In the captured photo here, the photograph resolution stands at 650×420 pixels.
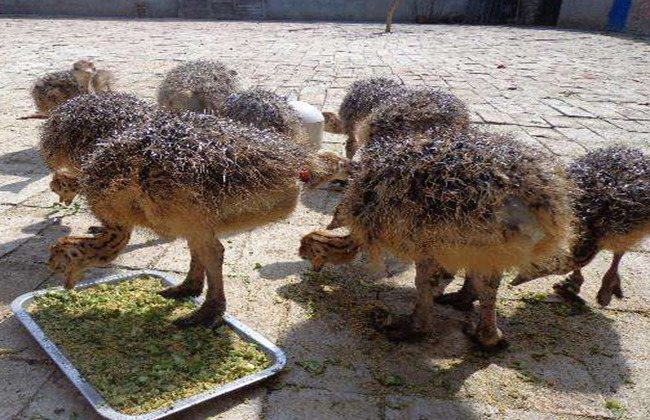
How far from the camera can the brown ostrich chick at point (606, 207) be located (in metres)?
3.90

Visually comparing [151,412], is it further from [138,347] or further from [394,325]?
[394,325]

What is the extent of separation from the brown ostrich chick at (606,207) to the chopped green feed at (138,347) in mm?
1864

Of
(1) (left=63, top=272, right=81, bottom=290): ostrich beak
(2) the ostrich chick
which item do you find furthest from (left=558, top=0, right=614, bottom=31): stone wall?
(1) (left=63, top=272, right=81, bottom=290): ostrich beak

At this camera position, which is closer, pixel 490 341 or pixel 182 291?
pixel 490 341

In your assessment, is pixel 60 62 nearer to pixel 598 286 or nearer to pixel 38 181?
pixel 38 181

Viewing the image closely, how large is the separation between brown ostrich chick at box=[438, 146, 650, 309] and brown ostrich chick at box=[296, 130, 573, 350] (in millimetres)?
534

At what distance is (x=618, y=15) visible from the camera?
23500 millimetres

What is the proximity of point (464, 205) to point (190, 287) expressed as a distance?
2089mm

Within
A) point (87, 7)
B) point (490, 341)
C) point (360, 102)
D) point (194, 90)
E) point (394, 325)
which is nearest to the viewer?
point (490, 341)

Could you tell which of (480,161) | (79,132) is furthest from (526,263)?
(79,132)

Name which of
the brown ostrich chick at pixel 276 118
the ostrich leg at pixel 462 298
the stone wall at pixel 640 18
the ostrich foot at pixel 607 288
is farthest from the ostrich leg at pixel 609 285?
the stone wall at pixel 640 18

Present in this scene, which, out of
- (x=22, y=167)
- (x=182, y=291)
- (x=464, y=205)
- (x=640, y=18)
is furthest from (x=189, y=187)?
(x=640, y=18)

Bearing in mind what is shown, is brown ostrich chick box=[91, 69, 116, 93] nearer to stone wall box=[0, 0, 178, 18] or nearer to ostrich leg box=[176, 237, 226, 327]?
ostrich leg box=[176, 237, 226, 327]

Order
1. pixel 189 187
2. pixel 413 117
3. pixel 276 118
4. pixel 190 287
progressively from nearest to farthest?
1. pixel 189 187
2. pixel 190 287
3. pixel 413 117
4. pixel 276 118
